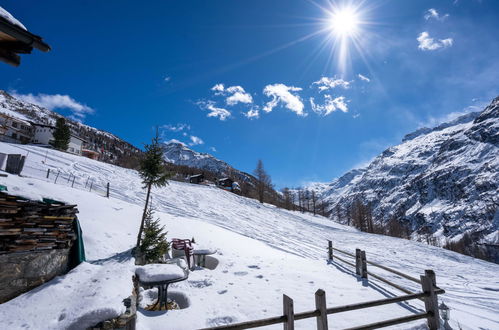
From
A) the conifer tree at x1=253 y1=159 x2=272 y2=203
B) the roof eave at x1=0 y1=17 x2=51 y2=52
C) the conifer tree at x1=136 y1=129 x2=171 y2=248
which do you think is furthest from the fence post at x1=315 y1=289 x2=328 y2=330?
the conifer tree at x1=253 y1=159 x2=272 y2=203

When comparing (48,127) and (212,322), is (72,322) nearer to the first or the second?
(212,322)

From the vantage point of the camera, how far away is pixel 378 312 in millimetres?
7297

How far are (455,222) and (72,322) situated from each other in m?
253

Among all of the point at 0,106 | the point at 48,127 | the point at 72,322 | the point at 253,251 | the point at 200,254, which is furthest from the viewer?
the point at 0,106

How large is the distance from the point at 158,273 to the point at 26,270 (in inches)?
122

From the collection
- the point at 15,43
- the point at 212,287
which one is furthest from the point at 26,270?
the point at 212,287

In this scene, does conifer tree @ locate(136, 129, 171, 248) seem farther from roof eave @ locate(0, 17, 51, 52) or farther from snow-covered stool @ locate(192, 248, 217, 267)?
roof eave @ locate(0, 17, 51, 52)

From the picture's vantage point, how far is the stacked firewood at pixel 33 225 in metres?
5.59

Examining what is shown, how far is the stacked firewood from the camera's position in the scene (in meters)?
5.59

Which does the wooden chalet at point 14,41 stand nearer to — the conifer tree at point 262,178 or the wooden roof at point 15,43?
the wooden roof at point 15,43

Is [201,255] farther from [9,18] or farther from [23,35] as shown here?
[9,18]

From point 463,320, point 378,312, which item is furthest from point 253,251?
point 463,320

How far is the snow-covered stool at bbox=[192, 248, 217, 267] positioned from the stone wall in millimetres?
5580

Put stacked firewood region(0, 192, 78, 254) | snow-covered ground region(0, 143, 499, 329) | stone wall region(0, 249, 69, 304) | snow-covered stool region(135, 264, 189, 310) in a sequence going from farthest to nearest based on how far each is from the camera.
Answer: snow-covered stool region(135, 264, 189, 310) < stacked firewood region(0, 192, 78, 254) < stone wall region(0, 249, 69, 304) < snow-covered ground region(0, 143, 499, 329)
